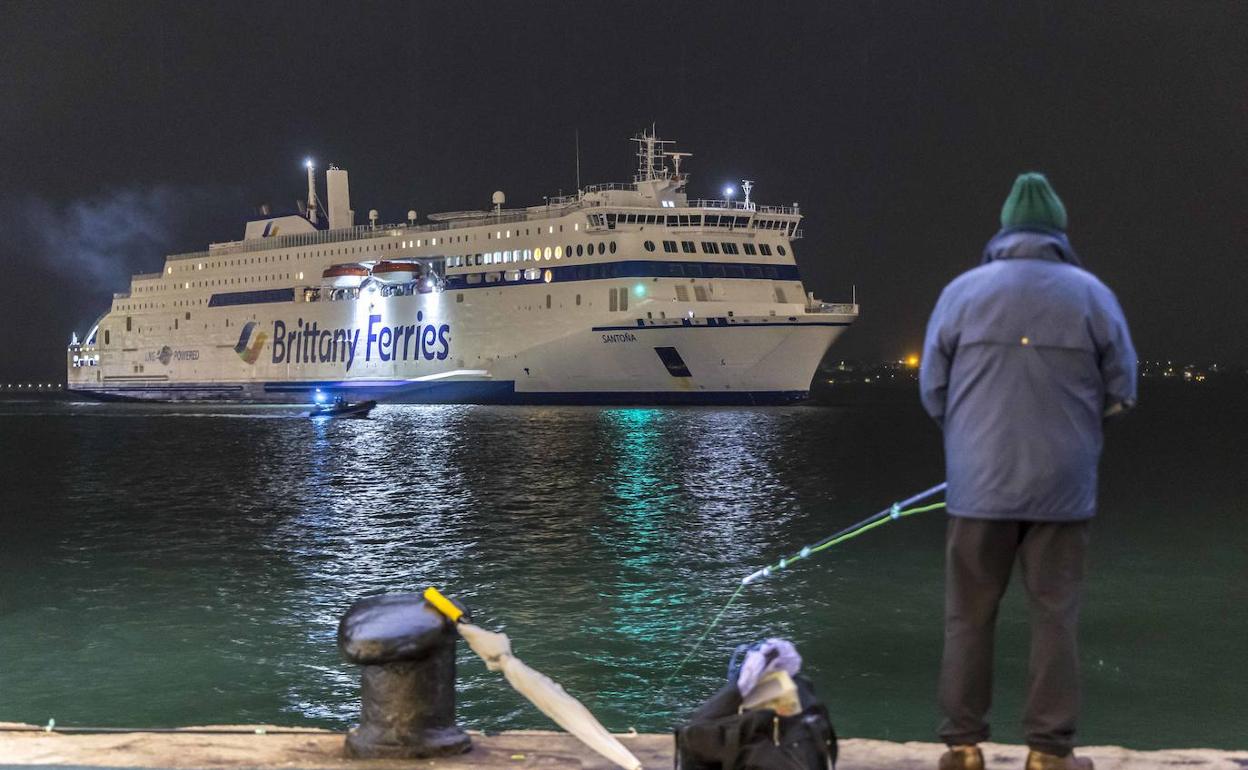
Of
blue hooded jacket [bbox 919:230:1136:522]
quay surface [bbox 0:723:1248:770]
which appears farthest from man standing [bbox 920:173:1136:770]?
quay surface [bbox 0:723:1248:770]

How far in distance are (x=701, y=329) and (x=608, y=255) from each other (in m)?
5.73

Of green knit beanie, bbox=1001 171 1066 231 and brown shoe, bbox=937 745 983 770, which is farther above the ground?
green knit beanie, bbox=1001 171 1066 231

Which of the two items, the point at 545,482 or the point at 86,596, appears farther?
the point at 545,482

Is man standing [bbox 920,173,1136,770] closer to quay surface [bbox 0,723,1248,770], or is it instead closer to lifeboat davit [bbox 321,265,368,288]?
quay surface [bbox 0,723,1248,770]

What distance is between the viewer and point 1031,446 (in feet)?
10.5

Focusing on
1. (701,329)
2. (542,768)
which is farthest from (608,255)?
(542,768)

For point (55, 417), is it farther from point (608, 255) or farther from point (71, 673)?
point (71, 673)

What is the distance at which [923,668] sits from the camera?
25.7ft

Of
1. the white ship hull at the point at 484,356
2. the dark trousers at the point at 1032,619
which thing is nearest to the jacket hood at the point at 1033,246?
the dark trousers at the point at 1032,619

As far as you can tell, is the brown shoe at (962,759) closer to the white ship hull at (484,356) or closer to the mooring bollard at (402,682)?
the mooring bollard at (402,682)

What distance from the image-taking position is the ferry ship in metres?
45.9

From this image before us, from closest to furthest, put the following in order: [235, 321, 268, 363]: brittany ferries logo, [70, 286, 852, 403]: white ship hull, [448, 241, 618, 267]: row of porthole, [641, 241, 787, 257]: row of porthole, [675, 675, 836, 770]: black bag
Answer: [675, 675, 836, 770]: black bag < [70, 286, 852, 403]: white ship hull < [641, 241, 787, 257]: row of porthole < [448, 241, 618, 267]: row of porthole < [235, 321, 268, 363]: brittany ferries logo

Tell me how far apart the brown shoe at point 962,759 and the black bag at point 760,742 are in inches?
12.3

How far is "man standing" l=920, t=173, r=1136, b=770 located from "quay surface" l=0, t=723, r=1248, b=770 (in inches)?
7.5
